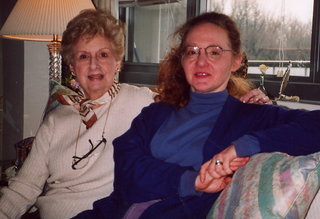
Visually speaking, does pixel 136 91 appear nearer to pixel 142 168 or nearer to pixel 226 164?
pixel 142 168

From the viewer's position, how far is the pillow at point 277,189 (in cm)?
88

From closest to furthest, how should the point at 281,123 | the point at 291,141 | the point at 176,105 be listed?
the point at 291,141 → the point at 281,123 → the point at 176,105

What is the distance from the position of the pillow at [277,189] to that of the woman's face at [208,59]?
0.45 meters

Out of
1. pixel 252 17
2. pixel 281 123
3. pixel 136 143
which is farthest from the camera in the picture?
pixel 252 17

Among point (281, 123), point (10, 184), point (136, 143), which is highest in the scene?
point (281, 123)

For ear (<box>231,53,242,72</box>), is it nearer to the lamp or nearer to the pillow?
the pillow

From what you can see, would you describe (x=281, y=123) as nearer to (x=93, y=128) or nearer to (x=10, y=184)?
(x=93, y=128)

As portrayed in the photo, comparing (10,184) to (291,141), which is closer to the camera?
(291,141)

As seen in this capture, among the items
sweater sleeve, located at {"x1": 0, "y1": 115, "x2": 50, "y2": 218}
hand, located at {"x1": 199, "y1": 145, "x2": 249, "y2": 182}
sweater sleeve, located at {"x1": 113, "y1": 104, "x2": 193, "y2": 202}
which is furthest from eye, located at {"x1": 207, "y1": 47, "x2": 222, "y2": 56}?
sweater sleeve, located at {"x1": 0, "y1": 115, "x2": 50, "y2": 218}

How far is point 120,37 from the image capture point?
69.4 inches

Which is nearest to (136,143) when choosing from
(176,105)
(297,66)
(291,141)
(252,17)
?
(176,105)

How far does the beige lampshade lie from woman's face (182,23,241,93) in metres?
0.97

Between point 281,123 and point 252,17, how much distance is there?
1431mm

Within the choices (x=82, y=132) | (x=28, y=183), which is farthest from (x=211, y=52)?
(x=28, y=183)
